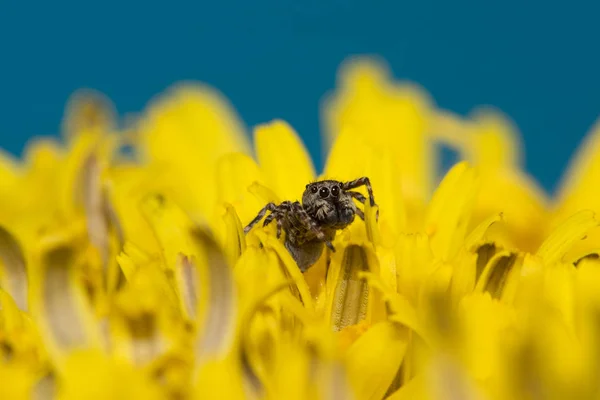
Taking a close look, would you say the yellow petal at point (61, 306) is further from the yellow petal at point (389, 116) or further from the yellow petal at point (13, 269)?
the yellow petal at point (389, 116)

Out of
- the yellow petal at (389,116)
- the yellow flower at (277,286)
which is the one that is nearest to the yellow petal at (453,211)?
the yellow flower at (277,286)

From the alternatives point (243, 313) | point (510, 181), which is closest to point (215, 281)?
point (243, 313)

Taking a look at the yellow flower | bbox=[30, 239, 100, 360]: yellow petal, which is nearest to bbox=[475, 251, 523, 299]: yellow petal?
the yellow flower

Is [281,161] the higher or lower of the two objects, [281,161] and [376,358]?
the higher

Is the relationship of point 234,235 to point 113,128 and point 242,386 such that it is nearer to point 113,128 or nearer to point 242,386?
point 242,386

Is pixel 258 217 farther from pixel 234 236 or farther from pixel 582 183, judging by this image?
pixel 582 183

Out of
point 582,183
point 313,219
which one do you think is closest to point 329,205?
point 313,219
